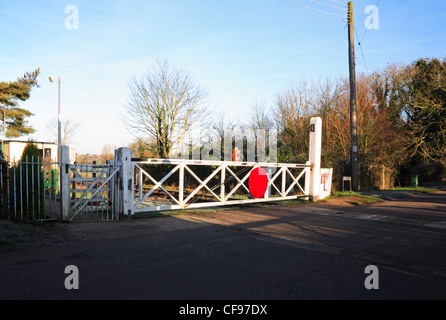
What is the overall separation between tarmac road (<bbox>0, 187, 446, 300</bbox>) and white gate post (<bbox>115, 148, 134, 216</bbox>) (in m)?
0.47

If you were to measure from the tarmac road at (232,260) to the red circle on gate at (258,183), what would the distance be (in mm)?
3484

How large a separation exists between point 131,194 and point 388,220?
7514 mm

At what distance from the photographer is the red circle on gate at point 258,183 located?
13371mm

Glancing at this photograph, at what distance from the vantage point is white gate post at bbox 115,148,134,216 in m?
A: 9.75

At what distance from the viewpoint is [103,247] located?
265 inches

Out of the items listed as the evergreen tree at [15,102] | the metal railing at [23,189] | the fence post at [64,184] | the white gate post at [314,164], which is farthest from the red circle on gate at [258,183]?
Result: the evergreen tree at [15,102]

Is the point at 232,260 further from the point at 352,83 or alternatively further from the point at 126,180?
the point at 352,83

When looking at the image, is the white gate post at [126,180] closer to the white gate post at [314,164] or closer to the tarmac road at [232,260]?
the tarmac road at [232,260]

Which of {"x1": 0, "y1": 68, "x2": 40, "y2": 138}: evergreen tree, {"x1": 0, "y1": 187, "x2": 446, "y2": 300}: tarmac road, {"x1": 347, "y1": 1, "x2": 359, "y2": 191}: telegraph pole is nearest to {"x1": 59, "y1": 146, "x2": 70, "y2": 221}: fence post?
{"x1": 0, "y1": 187, "x2": 446, "y2": 300}: tarmac road

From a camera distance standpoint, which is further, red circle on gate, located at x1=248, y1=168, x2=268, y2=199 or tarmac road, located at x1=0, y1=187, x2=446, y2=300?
red circle on gate, located at x1=248, y1=168, x2=268, y2=199

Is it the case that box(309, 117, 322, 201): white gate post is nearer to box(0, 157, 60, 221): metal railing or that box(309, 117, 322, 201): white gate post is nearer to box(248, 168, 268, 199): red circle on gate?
box(248, 168, 268, 199): red circle on gate

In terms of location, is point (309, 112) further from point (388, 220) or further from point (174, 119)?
point (388, 220)

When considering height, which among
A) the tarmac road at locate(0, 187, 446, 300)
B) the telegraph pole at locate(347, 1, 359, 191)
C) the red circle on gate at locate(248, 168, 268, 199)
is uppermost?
the telegraph pole at locate(347, 1, 359, 191)

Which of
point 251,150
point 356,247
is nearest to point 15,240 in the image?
point 356,247
